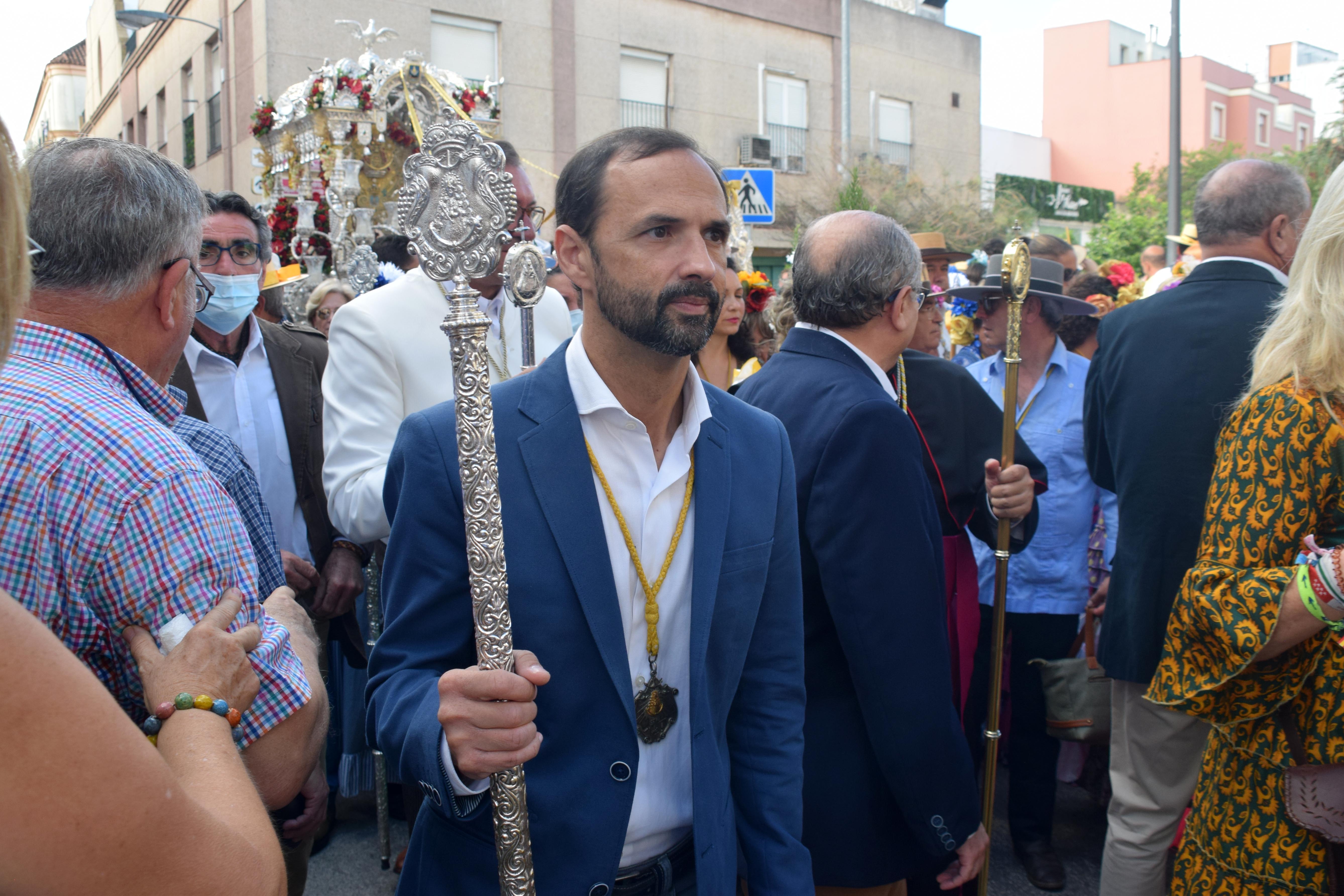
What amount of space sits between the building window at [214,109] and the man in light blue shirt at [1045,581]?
55.5ft

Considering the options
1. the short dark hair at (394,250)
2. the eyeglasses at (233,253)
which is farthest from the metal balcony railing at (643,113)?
the eyeglasses at (233,253)

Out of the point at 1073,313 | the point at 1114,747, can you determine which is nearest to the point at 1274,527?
the point at 1114,747

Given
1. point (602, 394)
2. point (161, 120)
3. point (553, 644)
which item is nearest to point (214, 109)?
point (161, 120)

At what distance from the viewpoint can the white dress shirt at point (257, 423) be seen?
143 inches

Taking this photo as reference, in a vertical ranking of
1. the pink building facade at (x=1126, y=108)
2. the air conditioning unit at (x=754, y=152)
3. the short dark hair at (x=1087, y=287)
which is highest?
the pink building facade at (x=1126, y=108)

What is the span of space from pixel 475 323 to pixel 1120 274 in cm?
855

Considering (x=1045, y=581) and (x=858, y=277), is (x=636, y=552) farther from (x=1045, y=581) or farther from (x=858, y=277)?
(x=1045, y=581)

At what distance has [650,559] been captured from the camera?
191cm

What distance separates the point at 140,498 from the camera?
1.43 metres

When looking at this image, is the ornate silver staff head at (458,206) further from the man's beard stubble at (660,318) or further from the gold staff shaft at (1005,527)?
the gold staff shaft at (1005,527)

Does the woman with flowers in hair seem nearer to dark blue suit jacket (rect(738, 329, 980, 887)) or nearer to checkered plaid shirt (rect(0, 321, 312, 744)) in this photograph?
dark blue suit jacket (rect(738, 329, 980, 887))

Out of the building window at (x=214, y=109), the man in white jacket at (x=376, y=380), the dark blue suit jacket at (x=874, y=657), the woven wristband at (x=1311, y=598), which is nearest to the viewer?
the woven wristband at (x=1311, y=598)

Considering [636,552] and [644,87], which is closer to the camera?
[636,552]

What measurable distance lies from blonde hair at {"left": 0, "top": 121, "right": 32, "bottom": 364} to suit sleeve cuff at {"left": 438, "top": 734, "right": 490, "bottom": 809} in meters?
0.85
